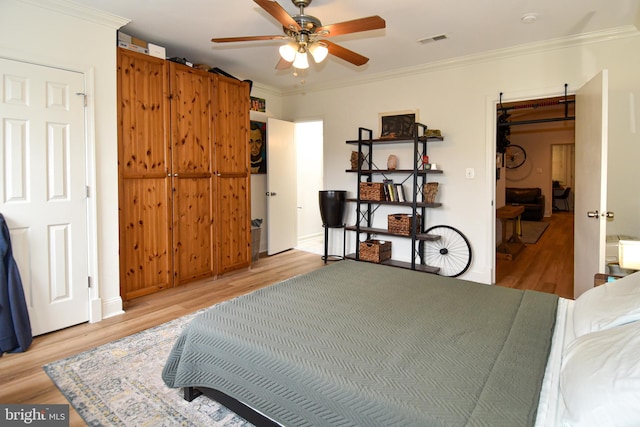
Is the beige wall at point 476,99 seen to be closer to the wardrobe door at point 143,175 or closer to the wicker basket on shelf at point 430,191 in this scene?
the wicker basket on shelf at point 430,191

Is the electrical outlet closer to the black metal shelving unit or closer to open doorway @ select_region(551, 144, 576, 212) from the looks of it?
the black metal shelving unit

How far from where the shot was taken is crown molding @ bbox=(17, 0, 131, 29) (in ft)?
8.68

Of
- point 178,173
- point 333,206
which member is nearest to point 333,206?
point 333,206

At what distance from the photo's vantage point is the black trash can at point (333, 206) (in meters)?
4.89

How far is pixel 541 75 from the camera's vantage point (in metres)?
3.63

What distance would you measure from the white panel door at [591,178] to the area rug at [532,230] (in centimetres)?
354

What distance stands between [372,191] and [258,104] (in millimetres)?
2213

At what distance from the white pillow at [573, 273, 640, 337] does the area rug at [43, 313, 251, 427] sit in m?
1.59

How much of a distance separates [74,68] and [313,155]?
14.1 feet

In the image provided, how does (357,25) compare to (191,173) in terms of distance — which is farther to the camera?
(191,173)

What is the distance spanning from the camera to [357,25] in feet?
7.29

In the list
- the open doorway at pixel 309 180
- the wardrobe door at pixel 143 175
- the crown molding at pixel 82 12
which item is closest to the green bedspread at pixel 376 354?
the wardrobe door at pixel 143 175

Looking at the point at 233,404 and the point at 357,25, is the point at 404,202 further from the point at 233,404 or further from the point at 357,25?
the point at 233,404

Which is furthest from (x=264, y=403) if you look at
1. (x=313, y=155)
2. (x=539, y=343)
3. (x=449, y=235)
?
(x=313, y=155)
